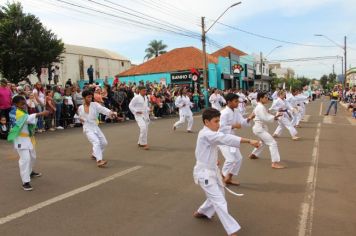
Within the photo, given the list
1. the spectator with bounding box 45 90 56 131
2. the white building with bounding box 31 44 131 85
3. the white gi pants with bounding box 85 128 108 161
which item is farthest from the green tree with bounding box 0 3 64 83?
the white gi pants with bounding box 85 128 108 161

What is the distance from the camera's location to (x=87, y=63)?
64.5 metres

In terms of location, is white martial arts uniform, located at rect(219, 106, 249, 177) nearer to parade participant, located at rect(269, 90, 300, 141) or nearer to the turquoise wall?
parade participant, located at rect(269, 90, 300, 141)

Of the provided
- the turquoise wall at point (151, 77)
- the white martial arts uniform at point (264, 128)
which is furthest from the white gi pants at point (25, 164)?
the turquoise wall at point (151, 77)

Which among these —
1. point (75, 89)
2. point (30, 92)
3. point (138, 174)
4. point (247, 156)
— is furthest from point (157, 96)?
point (138, 174)

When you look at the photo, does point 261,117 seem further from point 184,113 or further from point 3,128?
point 3,128

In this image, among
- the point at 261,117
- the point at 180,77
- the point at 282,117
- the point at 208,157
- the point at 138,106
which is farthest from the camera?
the point at 180,77

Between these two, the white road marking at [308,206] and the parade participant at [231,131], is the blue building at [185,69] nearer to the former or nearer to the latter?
the white road marking at [308,206]

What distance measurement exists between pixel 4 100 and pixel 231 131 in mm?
9035

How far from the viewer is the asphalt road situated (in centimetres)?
499

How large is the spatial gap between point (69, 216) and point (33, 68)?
37.7 m

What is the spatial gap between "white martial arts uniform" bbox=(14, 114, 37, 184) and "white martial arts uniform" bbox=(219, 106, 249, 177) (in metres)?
3.34

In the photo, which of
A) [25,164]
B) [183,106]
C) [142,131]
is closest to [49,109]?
[183,106]

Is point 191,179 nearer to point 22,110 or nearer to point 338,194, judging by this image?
point 338,194

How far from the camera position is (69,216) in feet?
17.7
